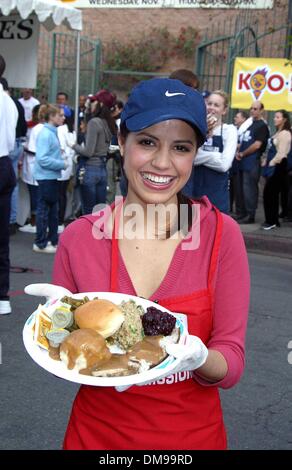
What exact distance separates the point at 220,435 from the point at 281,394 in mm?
2775

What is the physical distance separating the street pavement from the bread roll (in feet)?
7.15

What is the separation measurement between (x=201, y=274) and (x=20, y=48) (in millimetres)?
9840

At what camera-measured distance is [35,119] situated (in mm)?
9977

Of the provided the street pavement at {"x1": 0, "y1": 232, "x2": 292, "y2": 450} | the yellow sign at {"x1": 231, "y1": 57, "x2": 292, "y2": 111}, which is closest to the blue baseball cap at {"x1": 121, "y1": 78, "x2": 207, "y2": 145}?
the street pavement at {"x1": 0, "y1": 232, "x2": 292, "y2": 450}

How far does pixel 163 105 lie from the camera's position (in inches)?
72.9

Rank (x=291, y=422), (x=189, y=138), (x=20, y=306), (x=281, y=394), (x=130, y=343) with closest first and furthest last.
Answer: (x=130, y=343) → (x=189, y=138) → (x=291, y=422) → (x=281, y=394) → (x=20, y=306)

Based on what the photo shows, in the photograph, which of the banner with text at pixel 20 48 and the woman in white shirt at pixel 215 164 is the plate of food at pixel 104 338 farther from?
the banner with text at pixel 20 48

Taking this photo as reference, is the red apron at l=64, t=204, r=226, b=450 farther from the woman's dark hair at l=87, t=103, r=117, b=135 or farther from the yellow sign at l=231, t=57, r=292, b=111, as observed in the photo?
the yellow sign at l=231, t=57, r=292, b=111

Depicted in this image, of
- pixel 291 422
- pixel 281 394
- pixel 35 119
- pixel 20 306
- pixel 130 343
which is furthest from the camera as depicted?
pixel 35 119

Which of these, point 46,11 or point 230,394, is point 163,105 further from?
point 46,11

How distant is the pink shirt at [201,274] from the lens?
6.26 feet

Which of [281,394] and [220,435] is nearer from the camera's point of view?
[220,435]

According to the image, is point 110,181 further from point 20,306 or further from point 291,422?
point 291,422
